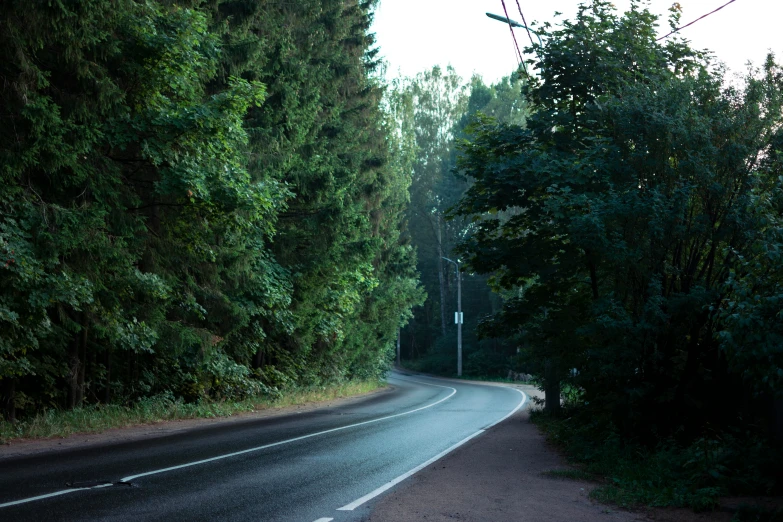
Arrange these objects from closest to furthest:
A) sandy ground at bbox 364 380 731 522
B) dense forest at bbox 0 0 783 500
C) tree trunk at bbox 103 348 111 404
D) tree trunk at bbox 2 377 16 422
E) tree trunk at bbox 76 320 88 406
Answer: sandy ground at bbox 364 380 731 522, dense forest at bbox 0 0 783 500, tree trunk at bbox 2 377 16 422, tree trunk at bbox 76 320 88 406, tree trunk at bbox 103 348 111 404

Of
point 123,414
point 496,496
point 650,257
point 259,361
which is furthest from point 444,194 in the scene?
point 496,496

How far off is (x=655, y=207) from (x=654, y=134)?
1468 mm

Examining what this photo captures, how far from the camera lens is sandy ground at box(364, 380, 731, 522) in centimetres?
759

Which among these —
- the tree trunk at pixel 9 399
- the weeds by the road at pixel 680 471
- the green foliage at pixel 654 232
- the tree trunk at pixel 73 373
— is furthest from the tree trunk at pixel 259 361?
the weeds by the road at pixel 680 471

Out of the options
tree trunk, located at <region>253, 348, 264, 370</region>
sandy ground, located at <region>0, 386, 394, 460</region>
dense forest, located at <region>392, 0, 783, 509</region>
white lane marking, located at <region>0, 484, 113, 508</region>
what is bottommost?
sandy ground, located at <region>0, 386, 394, 460</region>

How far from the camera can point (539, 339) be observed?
1412 cm

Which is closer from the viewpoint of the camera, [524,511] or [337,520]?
[337,520]

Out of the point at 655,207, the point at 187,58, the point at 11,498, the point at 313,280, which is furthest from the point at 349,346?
the point at 11,498

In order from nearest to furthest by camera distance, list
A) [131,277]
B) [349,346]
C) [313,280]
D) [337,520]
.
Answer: [337,520]
[131,277]
[313,280]
[349,346]

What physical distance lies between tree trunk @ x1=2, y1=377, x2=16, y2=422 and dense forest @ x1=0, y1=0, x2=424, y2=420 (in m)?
0.03

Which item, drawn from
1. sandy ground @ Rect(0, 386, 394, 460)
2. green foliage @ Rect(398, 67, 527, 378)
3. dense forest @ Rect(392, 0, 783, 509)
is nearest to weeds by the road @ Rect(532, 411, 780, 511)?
dense forest @ Rect(392, 0, 783, 509)

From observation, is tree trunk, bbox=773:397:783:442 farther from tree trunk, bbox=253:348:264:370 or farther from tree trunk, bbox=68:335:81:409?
tree trunk, bbox=253:348:264:370

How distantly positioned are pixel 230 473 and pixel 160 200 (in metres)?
8.37

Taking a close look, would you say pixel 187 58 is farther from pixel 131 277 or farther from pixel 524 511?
pixel 524 511
